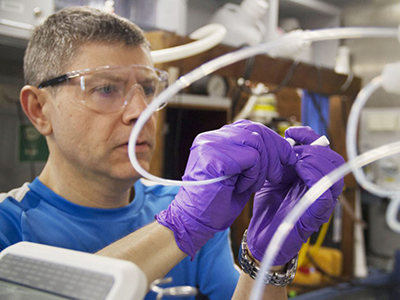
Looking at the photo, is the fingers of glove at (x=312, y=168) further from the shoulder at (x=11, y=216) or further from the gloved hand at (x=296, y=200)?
the shoulder at (x=11, y=216)

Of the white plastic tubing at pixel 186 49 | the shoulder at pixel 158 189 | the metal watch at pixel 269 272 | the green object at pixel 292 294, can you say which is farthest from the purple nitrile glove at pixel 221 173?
the green object at pixel 292 294

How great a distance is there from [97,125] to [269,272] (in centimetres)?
56

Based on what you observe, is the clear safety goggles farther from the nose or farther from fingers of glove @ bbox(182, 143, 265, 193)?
fingers of glove @ bbox(182, 143, 265, 193)

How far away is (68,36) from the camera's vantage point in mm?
996

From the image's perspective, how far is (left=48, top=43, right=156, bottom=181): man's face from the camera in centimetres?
98

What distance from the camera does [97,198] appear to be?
1084 millimetres

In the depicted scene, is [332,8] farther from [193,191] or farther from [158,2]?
[193,191]

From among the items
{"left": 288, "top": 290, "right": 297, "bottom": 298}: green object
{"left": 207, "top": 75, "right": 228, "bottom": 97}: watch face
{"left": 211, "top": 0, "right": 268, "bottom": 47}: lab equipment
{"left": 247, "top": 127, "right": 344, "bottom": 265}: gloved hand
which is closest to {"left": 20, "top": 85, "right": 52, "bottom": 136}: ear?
{"left": 247, "top": 127, "right": 344, "bottom": 265}: gloved hand

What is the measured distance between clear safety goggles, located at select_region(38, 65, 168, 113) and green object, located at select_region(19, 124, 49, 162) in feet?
1.83

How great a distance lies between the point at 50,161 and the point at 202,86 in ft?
3.43

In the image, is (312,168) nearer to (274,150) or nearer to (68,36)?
(274,150)

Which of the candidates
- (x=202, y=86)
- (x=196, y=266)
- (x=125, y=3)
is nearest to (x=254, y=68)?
(x=202, y=86)

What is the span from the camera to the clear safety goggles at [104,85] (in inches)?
38.1

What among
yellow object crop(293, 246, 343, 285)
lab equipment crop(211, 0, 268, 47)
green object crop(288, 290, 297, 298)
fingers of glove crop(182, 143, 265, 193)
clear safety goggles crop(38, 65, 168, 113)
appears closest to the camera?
fingers of glove crop(182, 143, 265, 193)
